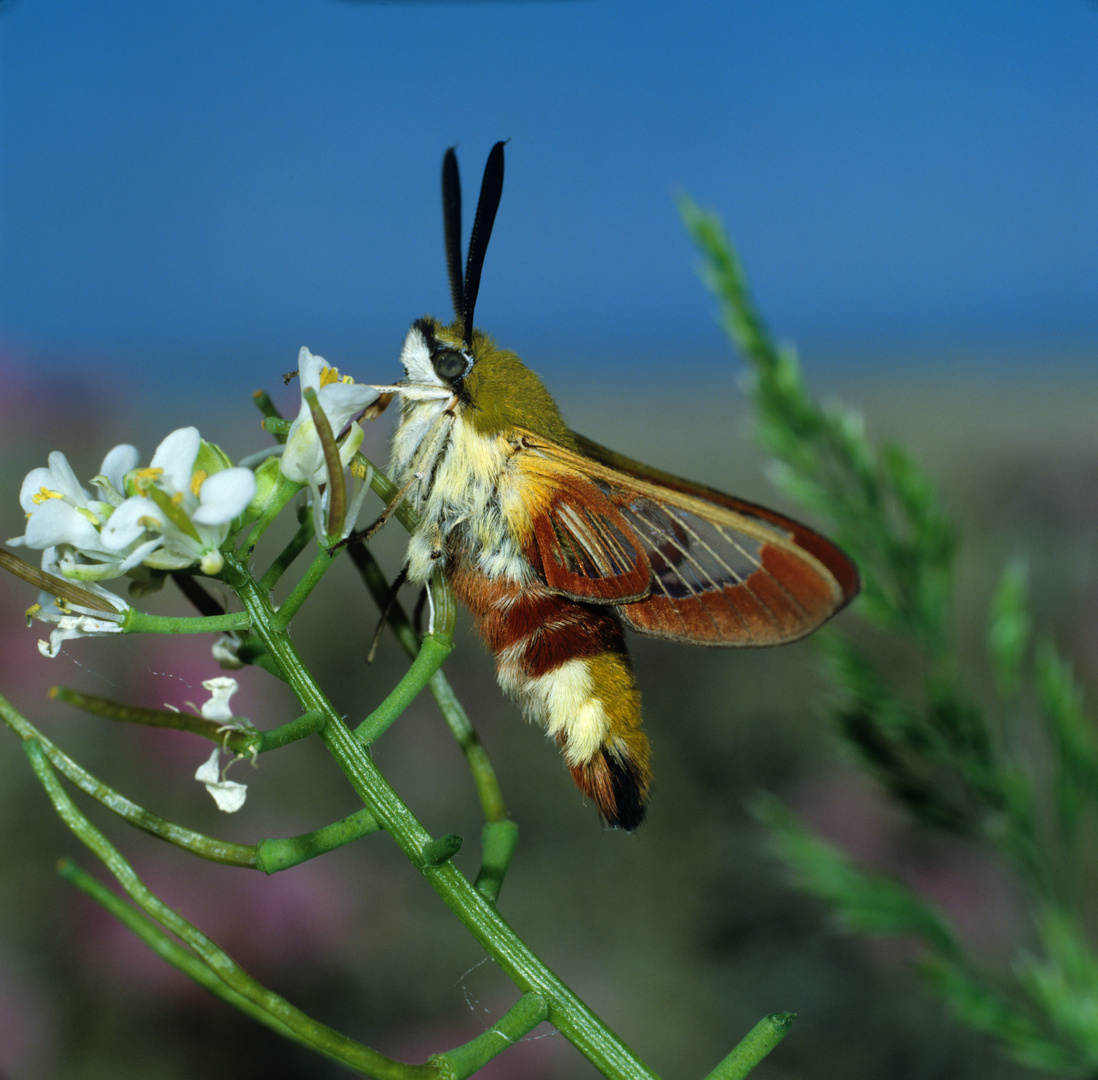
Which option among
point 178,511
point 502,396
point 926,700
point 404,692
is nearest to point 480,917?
point 404,692

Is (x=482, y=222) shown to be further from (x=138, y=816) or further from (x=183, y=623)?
(x=138, y=816)

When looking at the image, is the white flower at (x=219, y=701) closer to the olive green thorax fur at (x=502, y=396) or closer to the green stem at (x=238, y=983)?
the green stem at (x=238, y=983)

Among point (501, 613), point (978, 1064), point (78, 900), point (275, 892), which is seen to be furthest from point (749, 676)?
point (501, 613)

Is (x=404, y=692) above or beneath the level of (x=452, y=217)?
beneath

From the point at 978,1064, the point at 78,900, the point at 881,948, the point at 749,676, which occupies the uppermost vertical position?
the point at 78,900

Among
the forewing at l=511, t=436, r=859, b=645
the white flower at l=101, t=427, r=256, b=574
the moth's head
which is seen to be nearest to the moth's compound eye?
the moth's head

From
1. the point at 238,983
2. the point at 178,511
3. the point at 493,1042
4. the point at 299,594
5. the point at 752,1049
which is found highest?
the point at 178,511

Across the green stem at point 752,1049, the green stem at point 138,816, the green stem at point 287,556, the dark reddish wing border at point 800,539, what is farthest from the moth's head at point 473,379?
the green stem at point 752,1049

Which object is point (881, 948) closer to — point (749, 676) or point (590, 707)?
point (749, 676)
